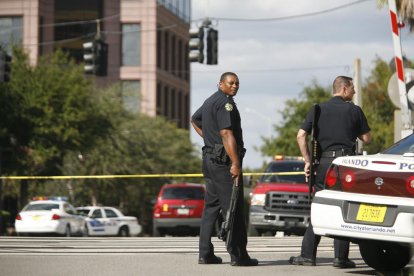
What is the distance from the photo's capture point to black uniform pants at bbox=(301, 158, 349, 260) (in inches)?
481

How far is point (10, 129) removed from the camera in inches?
1684

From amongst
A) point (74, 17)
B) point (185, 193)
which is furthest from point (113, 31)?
point (185, 193)

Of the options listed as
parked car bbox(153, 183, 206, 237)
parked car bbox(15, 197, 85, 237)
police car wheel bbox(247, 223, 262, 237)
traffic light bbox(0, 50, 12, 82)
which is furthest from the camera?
parked car bbox(15, 197, 85, 237)

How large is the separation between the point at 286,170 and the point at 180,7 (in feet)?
218

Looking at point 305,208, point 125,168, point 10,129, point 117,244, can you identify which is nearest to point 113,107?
point 125,168

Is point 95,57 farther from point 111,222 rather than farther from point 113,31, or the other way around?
point 113,31

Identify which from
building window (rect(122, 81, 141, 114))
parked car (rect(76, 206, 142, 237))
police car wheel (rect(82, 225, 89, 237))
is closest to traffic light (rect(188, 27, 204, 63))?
police car wheel (rect(82, 225, 89, 237))

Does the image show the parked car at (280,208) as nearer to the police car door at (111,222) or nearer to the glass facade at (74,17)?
the police car door at (111,222)

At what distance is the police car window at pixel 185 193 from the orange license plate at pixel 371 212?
74.2ft

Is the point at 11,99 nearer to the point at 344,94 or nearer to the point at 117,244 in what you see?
the point at 117,244

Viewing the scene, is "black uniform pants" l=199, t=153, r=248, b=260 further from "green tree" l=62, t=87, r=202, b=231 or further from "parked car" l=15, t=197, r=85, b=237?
"green tree" l=62, t=87, r=202, b=231

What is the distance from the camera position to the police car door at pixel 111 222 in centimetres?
4372

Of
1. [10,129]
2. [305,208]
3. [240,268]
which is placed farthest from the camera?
[10,129]

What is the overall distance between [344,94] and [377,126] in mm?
41901
